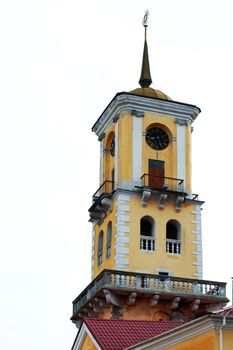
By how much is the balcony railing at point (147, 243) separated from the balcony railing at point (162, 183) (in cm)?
272

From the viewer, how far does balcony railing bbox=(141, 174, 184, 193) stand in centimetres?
4422

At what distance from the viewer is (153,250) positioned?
1694 inches

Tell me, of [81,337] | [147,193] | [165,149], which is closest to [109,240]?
[147,193]

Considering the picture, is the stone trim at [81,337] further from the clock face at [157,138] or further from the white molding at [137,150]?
the clock face at [157,138]

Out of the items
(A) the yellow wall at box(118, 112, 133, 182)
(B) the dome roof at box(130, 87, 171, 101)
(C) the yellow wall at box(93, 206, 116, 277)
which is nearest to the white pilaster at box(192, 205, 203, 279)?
(A) the yellow wall at box(118, 112, 133, 182)

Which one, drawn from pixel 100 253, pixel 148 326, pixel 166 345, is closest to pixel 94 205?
pixel 100 253

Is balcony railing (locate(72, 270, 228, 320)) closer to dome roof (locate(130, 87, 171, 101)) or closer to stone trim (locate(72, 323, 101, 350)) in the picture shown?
stone trim (locate(72, 323, 101, 350))

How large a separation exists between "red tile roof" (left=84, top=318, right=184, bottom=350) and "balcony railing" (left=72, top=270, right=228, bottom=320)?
9.34 m

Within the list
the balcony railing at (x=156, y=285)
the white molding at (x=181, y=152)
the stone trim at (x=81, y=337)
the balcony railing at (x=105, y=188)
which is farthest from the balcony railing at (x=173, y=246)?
the stone trim at (x=81, y=337)

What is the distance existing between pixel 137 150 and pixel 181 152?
9.06 ft

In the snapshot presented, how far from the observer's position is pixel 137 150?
4484 cm

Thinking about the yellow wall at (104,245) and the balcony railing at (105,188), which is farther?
the balcony railing at (105,188)

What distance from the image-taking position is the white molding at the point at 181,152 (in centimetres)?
4555

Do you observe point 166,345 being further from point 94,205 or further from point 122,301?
point 94,205
